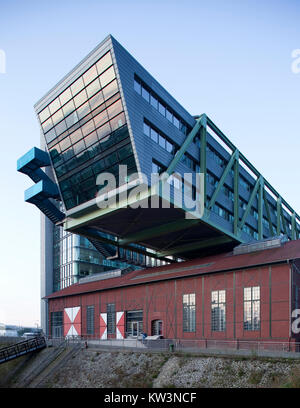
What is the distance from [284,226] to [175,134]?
37.6m

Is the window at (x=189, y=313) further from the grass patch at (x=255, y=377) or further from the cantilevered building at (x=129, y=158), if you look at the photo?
the grass patch at (x=255, y=377)

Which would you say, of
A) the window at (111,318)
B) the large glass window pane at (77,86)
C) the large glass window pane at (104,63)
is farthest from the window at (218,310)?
the large glass window pane at (77,86)

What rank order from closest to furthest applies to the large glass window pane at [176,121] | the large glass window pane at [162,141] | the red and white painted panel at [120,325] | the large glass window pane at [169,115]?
1. the large glass window pane at [162,141]
2. the large glass window pane at [169,115]
3. the large glass window pane at [176,121]
4. the red and white painted panel at [120,325]

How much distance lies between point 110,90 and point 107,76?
50.5 inches

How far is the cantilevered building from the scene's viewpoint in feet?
119

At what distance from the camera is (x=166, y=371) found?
1097 inches

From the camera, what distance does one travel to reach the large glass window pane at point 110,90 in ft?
117

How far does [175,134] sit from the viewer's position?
41.9 m

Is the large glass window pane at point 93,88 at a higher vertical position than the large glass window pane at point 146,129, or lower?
higher

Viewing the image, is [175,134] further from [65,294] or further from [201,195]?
[65,294]

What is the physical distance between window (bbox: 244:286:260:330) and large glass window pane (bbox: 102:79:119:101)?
20.8 meters

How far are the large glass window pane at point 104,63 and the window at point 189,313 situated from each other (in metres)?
22.5

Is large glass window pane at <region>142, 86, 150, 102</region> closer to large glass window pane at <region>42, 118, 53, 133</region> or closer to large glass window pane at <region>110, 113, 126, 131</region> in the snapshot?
large glass window pane at <region>110, 113, 126, 131</region>

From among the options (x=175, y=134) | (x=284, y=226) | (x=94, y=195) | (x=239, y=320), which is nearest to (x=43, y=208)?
(x=94, y=195)
